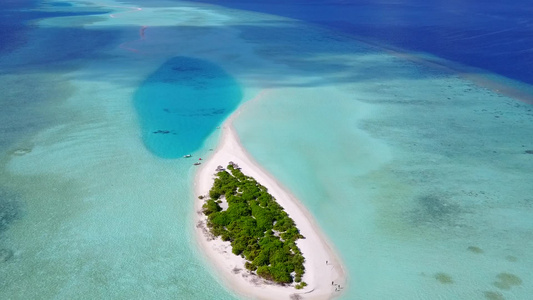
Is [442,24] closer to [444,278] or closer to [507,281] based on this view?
[507,281]

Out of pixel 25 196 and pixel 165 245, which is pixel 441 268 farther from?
pixel 25 196

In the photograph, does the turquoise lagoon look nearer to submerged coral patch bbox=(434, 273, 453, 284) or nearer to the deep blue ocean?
submerged coral patch bbox=(434, 273, 453, 284)

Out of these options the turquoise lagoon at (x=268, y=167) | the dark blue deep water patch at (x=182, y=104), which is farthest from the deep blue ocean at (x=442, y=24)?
the dark blue deep water patch at (x=182, y=104)

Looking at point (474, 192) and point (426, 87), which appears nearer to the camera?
point (474, 192)

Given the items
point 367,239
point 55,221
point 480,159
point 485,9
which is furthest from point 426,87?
point 485,9

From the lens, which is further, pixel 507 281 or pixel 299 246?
pixel 299 246

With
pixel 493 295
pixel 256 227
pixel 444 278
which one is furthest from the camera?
pixel 256 227

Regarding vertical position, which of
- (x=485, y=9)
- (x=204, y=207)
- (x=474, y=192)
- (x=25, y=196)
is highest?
(x=485, y=9)

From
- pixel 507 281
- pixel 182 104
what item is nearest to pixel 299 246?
pixel 507 281
